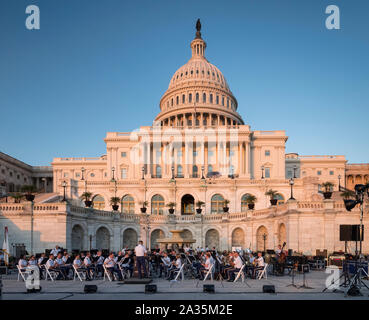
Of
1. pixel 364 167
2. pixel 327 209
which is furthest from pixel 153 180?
pixel 364 167

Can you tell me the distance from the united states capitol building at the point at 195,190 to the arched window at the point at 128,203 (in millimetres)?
177

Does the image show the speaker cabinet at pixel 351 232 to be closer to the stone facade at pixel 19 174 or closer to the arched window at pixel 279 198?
the arched window at pixel 279 198

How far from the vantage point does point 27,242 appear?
2906cm

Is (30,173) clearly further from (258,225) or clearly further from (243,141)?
(258,225)

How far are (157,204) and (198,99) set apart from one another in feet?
209

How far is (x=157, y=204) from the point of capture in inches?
2210

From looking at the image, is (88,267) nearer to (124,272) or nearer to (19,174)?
(124,272)

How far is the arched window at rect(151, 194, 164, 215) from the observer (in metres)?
55.6

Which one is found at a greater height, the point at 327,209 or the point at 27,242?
the point at 327,209

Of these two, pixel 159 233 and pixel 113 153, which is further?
pixel 113 153

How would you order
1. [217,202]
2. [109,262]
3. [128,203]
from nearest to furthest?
1. [109,262]
2. [217,202]
3. [128,203]

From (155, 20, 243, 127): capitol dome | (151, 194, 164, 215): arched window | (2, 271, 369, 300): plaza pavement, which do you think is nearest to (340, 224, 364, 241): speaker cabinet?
(2, 271, 369, 300): plaza pavement

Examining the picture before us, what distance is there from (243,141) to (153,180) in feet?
108

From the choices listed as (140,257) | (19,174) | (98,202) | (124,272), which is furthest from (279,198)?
(19,174)
